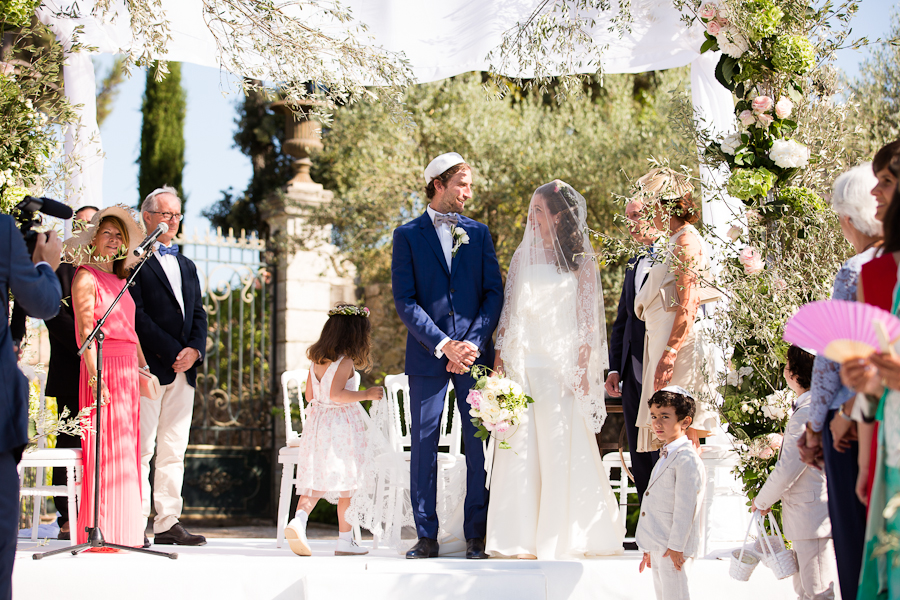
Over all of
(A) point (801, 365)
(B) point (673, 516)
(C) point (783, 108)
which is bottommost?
(B) point (673, 516)

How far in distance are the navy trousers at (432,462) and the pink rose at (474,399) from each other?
26cm

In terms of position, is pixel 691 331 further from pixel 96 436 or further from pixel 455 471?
pixel 96 436

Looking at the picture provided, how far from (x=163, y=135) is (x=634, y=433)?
1222cm

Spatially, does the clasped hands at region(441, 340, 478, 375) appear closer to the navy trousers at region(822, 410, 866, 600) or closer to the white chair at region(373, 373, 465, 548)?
the white chair at region(373, 373, 465, 548)

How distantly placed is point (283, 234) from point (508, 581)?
24.7 feet

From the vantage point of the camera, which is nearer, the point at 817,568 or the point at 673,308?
the point at 817,568

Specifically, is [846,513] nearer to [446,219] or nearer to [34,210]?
[446,219]

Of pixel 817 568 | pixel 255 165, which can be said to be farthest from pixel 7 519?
pixel 255 165

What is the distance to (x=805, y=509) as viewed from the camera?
3373mm

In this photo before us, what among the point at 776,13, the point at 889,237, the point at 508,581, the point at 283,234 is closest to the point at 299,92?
the point at 776,13

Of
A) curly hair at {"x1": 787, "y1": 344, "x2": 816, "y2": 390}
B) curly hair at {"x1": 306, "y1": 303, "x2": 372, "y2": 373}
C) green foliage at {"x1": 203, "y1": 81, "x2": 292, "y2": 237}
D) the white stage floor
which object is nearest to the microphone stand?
the white stage floor

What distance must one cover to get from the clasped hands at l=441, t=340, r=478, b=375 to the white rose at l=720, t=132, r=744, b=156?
168 centimetres

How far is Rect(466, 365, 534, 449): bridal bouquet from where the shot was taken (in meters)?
4.15

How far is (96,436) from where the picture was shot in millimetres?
4414
